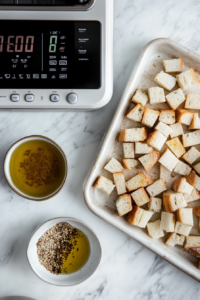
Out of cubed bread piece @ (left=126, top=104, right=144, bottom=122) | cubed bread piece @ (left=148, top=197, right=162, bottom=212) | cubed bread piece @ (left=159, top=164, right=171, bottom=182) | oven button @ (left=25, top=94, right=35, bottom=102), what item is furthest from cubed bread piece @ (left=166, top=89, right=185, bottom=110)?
oven button @ (left=25, top=94, right=35, bottom=102)

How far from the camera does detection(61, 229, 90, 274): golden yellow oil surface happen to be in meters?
0.92

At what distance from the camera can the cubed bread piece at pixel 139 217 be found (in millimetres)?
885

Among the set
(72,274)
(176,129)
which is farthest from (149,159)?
(72,274)

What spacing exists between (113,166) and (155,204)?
0.66ft

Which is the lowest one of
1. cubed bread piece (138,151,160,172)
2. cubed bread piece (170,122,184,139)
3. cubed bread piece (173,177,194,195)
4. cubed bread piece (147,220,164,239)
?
cubed bread piece (147,220,164,239)

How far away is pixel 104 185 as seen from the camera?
2.92ft

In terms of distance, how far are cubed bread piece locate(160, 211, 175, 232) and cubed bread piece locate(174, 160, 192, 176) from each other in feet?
0.50

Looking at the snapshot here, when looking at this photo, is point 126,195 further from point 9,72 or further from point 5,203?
point 9,72

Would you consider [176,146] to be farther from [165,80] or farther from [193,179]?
[165,80]

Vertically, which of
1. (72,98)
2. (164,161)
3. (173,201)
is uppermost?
(72,98)

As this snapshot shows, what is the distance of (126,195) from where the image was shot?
0.90m

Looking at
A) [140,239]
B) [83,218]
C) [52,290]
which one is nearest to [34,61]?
[83,218]

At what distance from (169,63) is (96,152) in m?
0.40

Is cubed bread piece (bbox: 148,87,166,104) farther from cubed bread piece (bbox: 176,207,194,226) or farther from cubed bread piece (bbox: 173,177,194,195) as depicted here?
cubed bread piece (bbox: 176,207,194,226)
